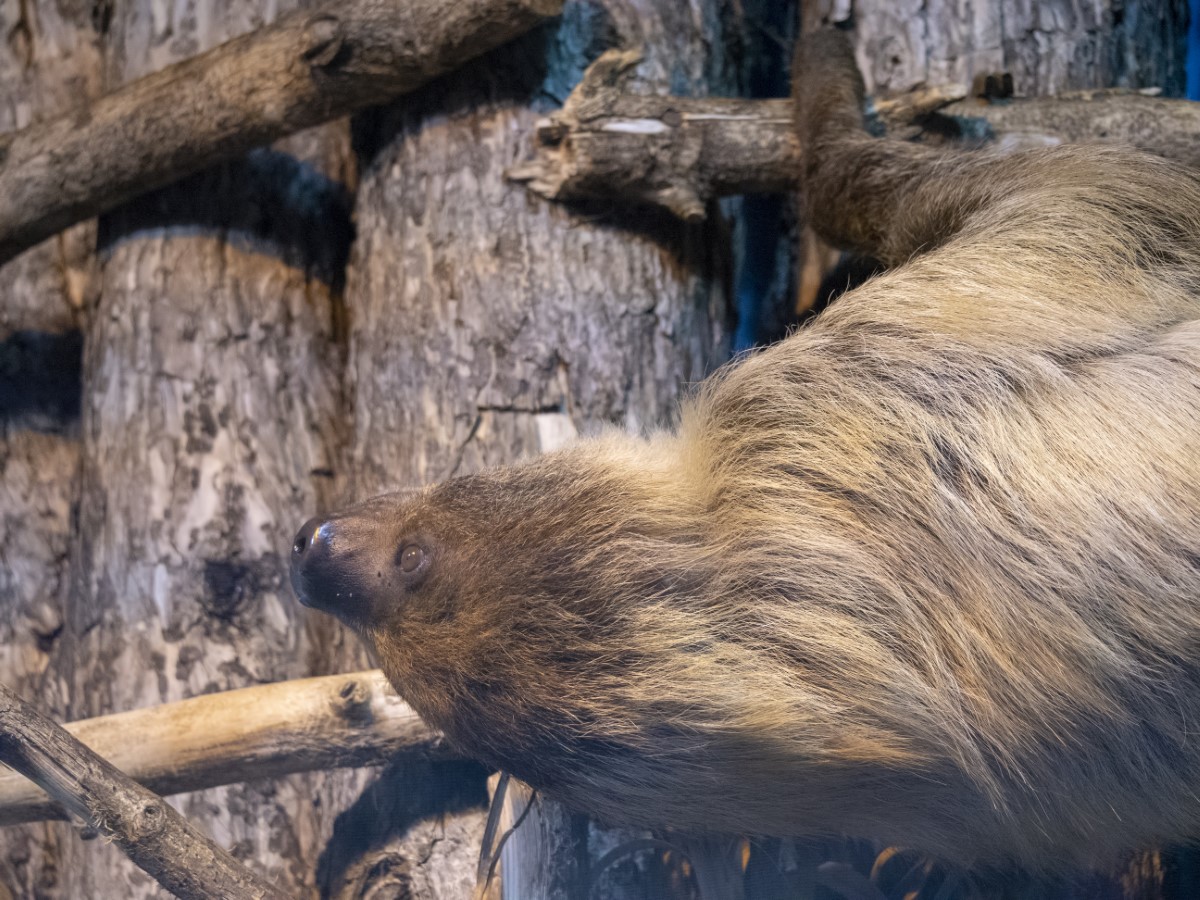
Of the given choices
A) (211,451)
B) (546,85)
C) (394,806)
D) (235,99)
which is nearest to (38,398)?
(211,451)

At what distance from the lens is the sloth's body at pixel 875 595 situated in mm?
1987

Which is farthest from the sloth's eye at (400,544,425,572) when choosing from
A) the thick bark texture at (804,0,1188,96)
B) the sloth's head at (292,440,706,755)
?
the thick bark texture at (804,0,1188,96)

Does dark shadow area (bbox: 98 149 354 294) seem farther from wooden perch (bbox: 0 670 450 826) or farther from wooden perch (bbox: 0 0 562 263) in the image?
wooden perch (bbox: 0 670 450 826)

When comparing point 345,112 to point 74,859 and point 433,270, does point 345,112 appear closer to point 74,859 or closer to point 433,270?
point 433,270

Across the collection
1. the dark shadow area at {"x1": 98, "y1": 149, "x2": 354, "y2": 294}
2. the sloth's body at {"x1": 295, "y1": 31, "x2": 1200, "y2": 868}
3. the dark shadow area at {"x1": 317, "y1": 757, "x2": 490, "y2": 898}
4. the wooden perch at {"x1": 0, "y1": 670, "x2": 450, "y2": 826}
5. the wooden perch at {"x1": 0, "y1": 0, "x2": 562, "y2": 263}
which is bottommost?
the dark shadow area at {"x1": 317, "y1": 757, "x2": 490, "y2": 898}

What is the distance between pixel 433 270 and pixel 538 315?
377 mm

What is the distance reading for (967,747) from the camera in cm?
198

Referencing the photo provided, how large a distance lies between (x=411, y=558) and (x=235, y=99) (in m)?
1.75

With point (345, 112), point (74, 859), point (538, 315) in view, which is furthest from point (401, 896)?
point (345, 112)

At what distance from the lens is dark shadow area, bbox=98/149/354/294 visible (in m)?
3.47

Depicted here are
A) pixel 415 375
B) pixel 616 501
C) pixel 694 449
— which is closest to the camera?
pixel 616 501

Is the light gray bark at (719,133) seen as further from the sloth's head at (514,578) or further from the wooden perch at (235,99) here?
the sloth's head at (514,578)

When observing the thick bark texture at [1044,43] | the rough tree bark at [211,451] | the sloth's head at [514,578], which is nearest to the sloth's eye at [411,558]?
the sloth's head at [514,578]

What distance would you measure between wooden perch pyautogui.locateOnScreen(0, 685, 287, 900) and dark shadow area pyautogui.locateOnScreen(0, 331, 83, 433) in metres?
2.04
